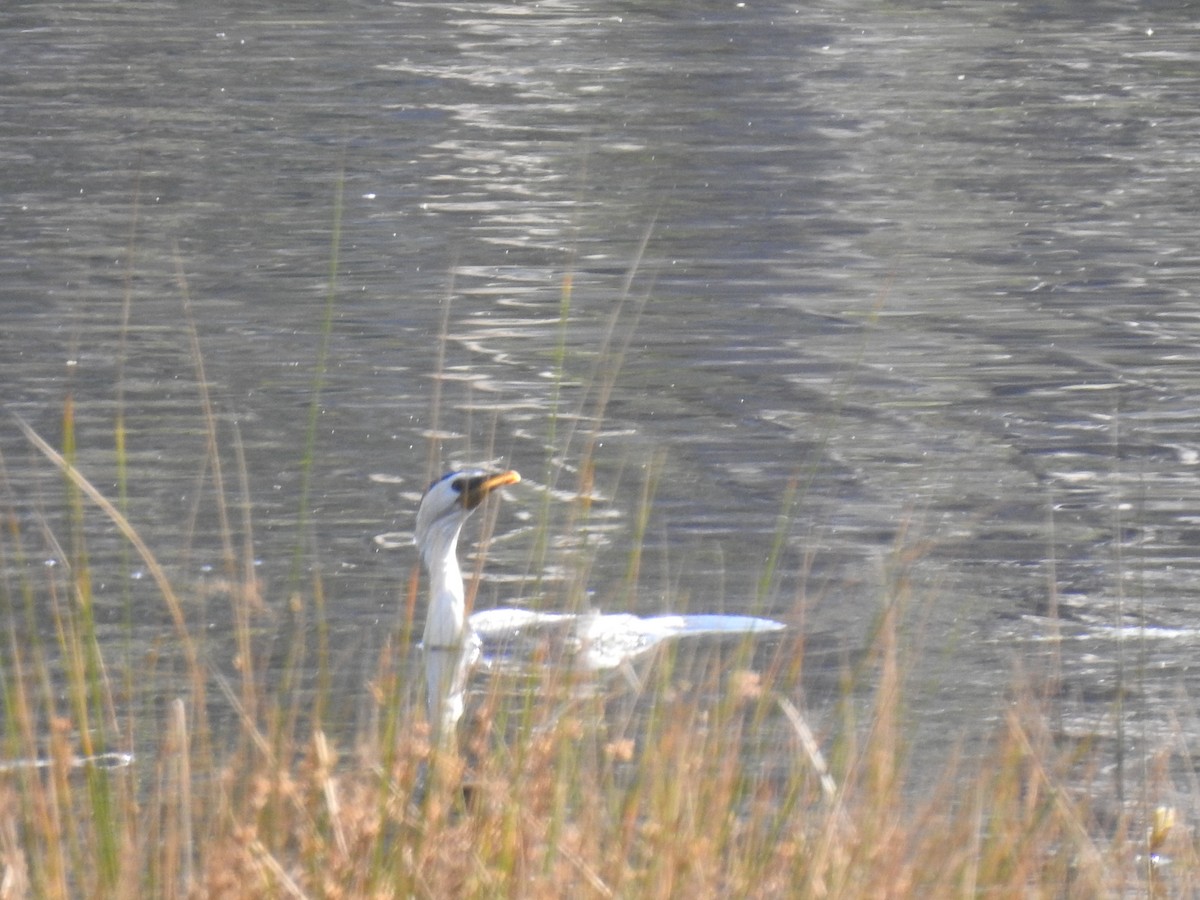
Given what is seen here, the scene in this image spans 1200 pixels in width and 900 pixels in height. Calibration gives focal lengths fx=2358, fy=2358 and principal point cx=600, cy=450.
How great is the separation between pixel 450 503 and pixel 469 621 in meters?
0.94

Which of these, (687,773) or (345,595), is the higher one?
(687,773)

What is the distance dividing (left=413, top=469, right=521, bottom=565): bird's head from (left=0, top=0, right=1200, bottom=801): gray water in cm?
28

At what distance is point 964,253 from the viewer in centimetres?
1306

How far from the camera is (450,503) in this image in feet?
17.1

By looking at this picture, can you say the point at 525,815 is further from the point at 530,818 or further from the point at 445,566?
the point at 445,566

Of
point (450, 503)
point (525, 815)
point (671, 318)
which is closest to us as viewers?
point (525, 815)

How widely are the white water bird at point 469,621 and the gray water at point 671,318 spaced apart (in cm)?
21

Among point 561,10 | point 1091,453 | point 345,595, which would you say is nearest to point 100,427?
point 345,595

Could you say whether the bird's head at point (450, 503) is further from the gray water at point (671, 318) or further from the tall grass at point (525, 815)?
the tall grass at point (525, 815)

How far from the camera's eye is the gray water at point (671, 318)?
7.09 metres

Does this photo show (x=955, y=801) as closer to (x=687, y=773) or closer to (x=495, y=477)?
(x=687, y=773)

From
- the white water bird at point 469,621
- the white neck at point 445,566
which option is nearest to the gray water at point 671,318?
the white water bird at point 469,621

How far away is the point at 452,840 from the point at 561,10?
2303 cm

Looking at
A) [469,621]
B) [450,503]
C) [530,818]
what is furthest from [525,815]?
[450,503]
